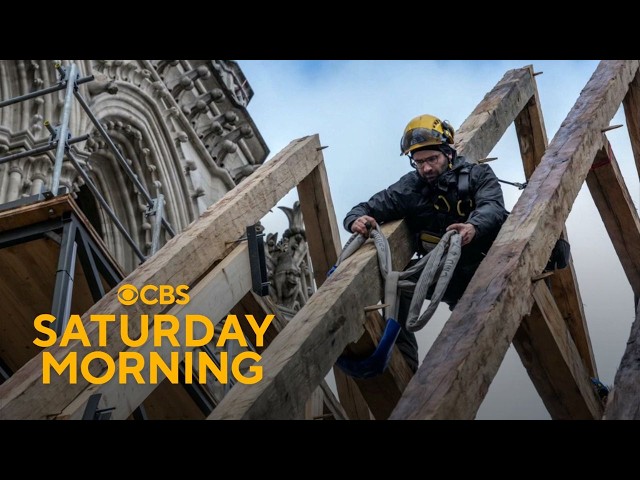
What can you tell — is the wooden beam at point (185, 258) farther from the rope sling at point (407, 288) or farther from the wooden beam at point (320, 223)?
the rope sling at point (407, 288)

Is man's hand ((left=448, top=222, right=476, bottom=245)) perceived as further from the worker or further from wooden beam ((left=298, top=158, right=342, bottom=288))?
wooden beam ((left=298, top=158, right=342, bottom=288))

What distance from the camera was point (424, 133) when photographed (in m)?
6.17

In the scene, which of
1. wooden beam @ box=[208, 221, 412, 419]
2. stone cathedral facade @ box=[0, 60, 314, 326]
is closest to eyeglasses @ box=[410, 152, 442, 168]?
wooden beam @ box=[208, 221, 412, 419]

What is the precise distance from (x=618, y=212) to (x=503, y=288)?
2965 millimetres

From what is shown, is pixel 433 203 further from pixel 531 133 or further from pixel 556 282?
pixel 531 133

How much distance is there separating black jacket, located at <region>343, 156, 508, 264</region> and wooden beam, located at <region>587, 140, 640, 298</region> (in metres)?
1.39

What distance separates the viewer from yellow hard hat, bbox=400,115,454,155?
243 inches

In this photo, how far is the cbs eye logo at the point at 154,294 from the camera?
463 cm

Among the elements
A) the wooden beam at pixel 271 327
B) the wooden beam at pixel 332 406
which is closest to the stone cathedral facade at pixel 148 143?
the wooden beam at pixel 271 327
